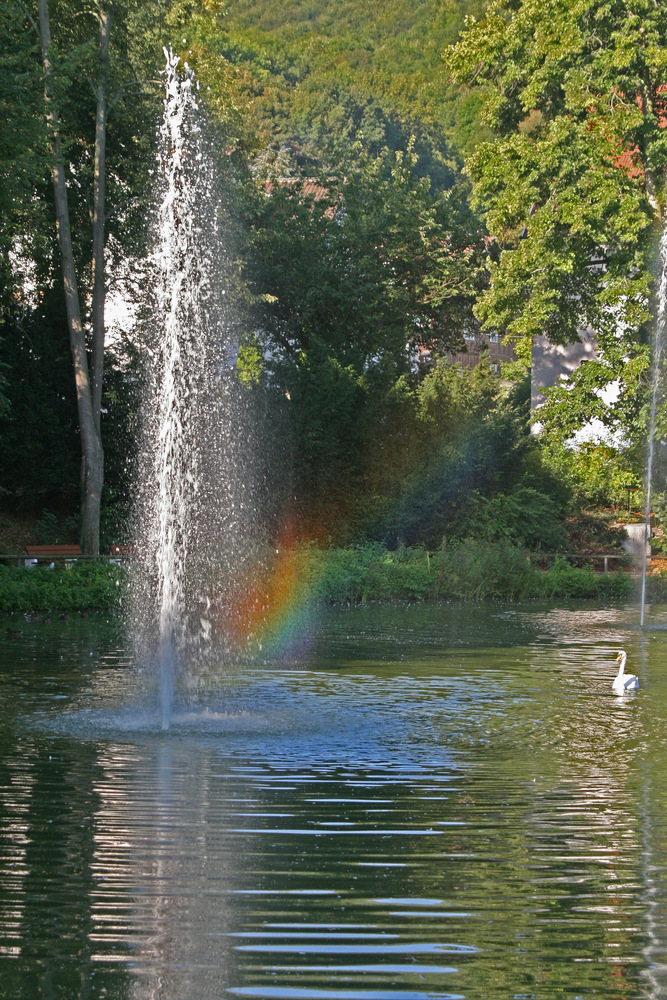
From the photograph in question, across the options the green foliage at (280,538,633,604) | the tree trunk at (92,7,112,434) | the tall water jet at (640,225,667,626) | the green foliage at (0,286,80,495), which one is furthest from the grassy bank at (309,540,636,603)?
the green foliage at (0,286,80,495)

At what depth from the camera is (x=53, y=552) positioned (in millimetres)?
27328

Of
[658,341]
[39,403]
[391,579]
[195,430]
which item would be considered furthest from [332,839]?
[195,430]

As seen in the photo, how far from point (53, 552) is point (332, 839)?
2150 centimetres

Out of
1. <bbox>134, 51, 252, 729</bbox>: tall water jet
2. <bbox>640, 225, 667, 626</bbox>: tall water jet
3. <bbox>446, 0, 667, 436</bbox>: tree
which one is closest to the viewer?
<bbox>134, 51, 252, 729</bbox>: tall water jet

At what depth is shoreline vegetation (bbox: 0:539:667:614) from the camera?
22891mm

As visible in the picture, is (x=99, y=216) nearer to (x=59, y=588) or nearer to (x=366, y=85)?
(x=59, y=588)

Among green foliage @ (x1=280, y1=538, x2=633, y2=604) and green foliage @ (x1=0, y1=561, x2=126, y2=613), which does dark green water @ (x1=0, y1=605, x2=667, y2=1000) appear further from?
green foliage @ (x1=280, y1=538, x2=633, y2=604)

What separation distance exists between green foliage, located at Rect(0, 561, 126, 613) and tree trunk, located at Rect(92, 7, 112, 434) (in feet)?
22.0

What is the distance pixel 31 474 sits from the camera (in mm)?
30453

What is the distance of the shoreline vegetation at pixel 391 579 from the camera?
22.9 m

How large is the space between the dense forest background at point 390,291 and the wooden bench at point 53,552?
8.23 feet

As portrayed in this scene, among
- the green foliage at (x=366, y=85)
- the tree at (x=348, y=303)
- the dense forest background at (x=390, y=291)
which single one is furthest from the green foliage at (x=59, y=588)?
the green foliage at (x=366, y=85)

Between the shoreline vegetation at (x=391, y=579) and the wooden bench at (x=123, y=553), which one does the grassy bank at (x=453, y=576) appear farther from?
the wooden bench at (x=123, y=553)

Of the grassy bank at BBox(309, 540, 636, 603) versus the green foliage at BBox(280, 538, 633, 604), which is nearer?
the green foliage at BBox(280, 538, 633, 604)
